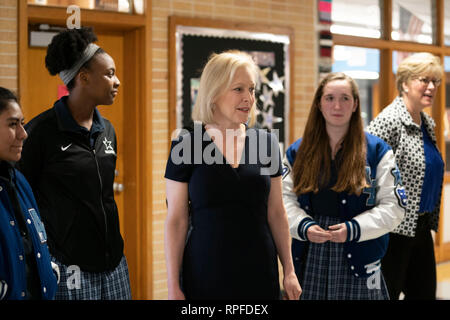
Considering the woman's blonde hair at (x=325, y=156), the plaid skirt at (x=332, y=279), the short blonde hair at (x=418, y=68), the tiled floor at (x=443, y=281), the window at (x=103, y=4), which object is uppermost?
the window at (x=103, y=4)

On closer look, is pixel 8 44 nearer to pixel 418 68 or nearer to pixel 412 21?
pixel 418 68

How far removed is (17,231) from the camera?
1.86 m

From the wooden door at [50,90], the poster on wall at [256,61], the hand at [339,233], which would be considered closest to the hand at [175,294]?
the hand at [339,233]

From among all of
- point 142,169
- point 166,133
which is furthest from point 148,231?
point 166,133

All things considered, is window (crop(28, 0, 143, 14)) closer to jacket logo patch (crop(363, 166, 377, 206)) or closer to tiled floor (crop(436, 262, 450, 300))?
jacket logo patch (crop(363, 166, 377, 206))

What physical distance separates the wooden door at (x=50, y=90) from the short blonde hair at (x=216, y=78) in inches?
77.5

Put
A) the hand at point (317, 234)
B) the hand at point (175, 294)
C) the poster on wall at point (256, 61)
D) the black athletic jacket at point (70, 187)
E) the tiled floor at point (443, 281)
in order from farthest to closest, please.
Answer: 1. the tiled floor at point (443, 281)
2. the poster on wall at point (256, 61)
3. the hand at point (317, 234)
4. the black athletic jacket at point (70, 187)
5. the hand at point (175, 294)

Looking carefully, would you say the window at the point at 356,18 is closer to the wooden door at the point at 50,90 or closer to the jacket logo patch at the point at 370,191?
the wooden door at the point at 50,90

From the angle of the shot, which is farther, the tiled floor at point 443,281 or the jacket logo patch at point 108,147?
the tiled floor at point 443,281

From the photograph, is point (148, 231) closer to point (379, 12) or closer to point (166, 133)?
point (166, 133)

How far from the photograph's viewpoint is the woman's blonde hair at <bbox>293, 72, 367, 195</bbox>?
2.70 metres

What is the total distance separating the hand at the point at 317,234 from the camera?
2.63 m

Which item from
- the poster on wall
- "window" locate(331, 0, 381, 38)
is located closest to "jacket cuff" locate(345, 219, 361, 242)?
the poster on wall
